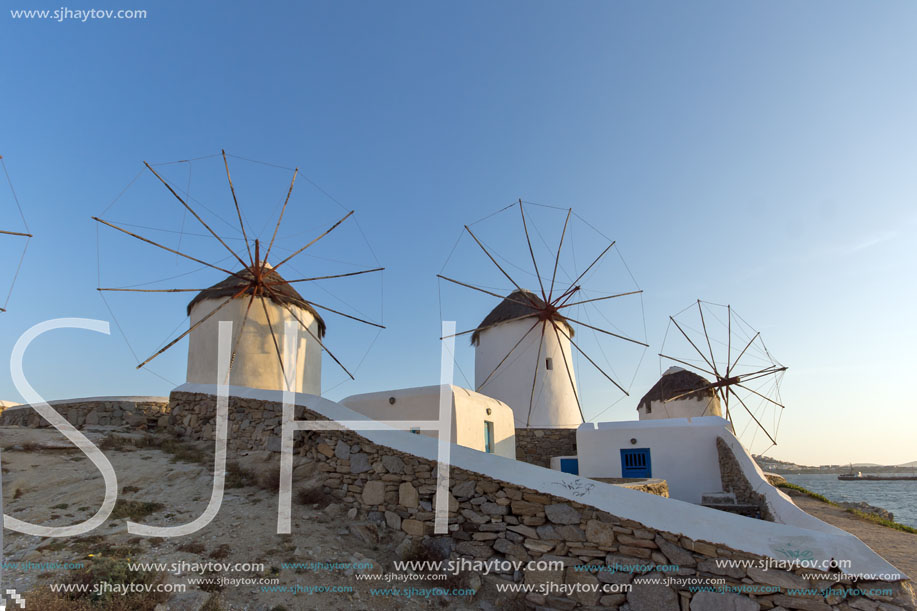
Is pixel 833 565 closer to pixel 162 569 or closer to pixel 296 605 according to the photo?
pixel 296 605

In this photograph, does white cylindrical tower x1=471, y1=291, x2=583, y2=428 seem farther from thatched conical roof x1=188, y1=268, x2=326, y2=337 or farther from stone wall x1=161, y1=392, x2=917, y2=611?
stone wall x1=161, y1=392, x2=917, y2=611

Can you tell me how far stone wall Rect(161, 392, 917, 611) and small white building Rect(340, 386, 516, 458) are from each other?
3.65 meters

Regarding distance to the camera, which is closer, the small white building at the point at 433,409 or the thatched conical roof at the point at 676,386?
the small white building at the point at 433,409

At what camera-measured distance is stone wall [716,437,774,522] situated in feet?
31.2

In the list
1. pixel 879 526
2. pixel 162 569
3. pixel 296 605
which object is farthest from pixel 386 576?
pixel 879 526

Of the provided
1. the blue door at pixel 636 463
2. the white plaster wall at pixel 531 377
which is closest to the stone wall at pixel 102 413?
the blue door at pixel 636 463

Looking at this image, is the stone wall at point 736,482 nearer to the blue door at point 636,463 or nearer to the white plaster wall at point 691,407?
the blue door at point 636,463

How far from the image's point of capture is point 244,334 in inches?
559

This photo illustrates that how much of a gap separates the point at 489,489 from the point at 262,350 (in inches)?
431

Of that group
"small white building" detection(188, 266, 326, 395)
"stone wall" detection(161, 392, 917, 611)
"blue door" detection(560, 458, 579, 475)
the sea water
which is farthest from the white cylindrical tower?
"stone wall" detection(161, 392, 917, 611)

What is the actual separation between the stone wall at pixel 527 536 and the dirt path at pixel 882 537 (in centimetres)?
373

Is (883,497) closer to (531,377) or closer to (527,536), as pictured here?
(531,377)

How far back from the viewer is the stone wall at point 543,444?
52.9 feet

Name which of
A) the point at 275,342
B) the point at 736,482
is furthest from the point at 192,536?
the point at 736,482
